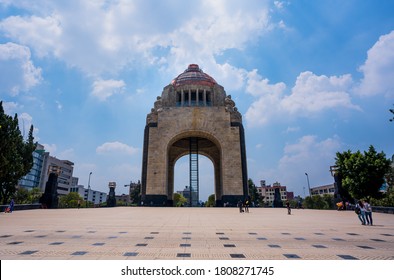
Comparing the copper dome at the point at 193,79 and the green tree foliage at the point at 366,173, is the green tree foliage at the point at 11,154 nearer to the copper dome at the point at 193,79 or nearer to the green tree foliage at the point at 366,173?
the copper dome at the point at 193,79

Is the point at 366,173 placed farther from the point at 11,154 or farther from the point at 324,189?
the point at 324,189

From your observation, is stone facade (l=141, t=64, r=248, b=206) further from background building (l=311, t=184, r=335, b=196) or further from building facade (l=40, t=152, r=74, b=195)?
background building (l=311, t=184, r=335, b=196)

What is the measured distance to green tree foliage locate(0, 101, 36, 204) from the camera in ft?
63.1

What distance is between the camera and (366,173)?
75.2 ft

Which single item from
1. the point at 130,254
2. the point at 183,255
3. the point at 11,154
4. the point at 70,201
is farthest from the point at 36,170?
the point at 183,255

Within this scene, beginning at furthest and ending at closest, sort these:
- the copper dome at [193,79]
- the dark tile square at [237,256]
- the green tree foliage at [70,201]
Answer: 1. the green tree foliage at [70,201]
2. the copper dome at [193,79]
3. the dark tile square at [237,256]

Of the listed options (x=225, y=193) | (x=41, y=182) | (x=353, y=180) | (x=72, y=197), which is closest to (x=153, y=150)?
(x=225, y=193)

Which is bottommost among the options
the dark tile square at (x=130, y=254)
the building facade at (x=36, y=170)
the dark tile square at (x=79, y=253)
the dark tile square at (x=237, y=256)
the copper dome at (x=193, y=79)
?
the dark tile square at (x=237, y=256)

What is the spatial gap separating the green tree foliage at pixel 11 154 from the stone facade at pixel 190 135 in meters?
13.1

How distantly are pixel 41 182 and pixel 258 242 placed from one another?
9184cm

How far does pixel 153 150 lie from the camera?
1229 inches

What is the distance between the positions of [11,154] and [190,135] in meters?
20.7

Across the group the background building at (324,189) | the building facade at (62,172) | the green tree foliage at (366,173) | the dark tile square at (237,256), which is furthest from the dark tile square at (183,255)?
the background building at (324,189)

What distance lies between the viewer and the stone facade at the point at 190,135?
29.7 meters
